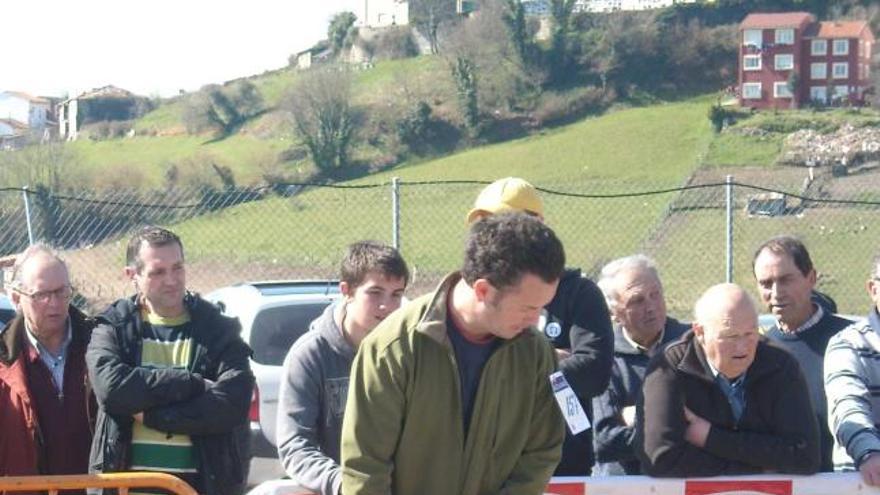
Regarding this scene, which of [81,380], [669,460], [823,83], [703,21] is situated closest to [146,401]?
[81,380]

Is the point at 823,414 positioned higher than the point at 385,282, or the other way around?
the point at 385,282

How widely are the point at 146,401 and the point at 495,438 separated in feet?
5.21

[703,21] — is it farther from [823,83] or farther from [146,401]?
[146,401]

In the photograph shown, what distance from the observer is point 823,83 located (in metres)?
88.3

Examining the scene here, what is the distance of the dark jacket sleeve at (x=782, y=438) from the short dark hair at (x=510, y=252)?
1454mm

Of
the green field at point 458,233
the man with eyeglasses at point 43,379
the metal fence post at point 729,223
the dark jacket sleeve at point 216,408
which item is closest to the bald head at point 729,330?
A: the dark jacket sleeve at point 216,408

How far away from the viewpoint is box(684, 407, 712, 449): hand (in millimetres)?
4363

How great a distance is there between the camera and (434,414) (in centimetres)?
336

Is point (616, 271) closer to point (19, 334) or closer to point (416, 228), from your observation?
point (19, 334)

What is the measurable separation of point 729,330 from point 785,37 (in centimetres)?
9163

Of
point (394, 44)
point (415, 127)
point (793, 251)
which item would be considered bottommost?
point (415, 127)

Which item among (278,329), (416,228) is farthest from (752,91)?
(278,329)

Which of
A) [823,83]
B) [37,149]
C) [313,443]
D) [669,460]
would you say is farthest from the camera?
[823,83]

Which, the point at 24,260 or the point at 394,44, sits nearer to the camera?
the point at 24,260
